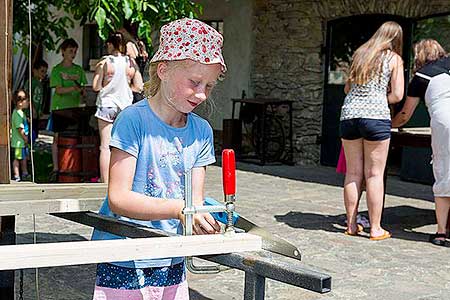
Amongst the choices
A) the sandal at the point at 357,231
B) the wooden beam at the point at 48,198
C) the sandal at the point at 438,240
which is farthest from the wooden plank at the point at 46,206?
the sandal at the point at 438,240

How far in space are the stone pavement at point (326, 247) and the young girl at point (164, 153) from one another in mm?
1336

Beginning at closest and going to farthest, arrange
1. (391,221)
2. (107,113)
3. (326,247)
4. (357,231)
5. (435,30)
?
(326,247) → (357,231) → (391,221) → (107,113) → (435,30)

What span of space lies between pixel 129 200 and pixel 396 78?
4187 millimetres

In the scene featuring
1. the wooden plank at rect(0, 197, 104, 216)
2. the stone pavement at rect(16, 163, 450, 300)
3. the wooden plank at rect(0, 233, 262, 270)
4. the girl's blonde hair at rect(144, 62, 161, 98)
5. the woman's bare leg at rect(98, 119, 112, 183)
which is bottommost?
the stone pavement at rect(16, 163, 450, 300)

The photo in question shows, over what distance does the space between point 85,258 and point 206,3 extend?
11.2m

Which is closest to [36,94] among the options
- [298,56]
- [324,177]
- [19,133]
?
[19,133]

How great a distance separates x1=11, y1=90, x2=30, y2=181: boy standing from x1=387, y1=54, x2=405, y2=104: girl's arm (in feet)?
15.4

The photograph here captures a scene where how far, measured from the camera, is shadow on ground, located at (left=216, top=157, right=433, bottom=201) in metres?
9.05

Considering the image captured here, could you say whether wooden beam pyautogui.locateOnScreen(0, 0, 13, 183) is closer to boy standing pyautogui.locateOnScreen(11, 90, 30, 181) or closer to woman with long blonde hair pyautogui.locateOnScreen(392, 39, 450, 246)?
woman with long blonde hair pyautogui.locateOnScreen(392, 39, 450, 246)

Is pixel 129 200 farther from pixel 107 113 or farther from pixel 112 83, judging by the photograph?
pixel 112 83

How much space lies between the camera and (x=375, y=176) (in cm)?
622

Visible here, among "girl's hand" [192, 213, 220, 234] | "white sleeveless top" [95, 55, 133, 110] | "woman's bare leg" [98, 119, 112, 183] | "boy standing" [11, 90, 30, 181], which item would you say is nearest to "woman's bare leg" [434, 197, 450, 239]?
"woman's bare leg" [98, 119, 112, 183]

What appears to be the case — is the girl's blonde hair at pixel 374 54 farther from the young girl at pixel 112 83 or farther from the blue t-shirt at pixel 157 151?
the blue t-shirt at pixel 157 151

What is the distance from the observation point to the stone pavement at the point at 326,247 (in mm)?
4785
